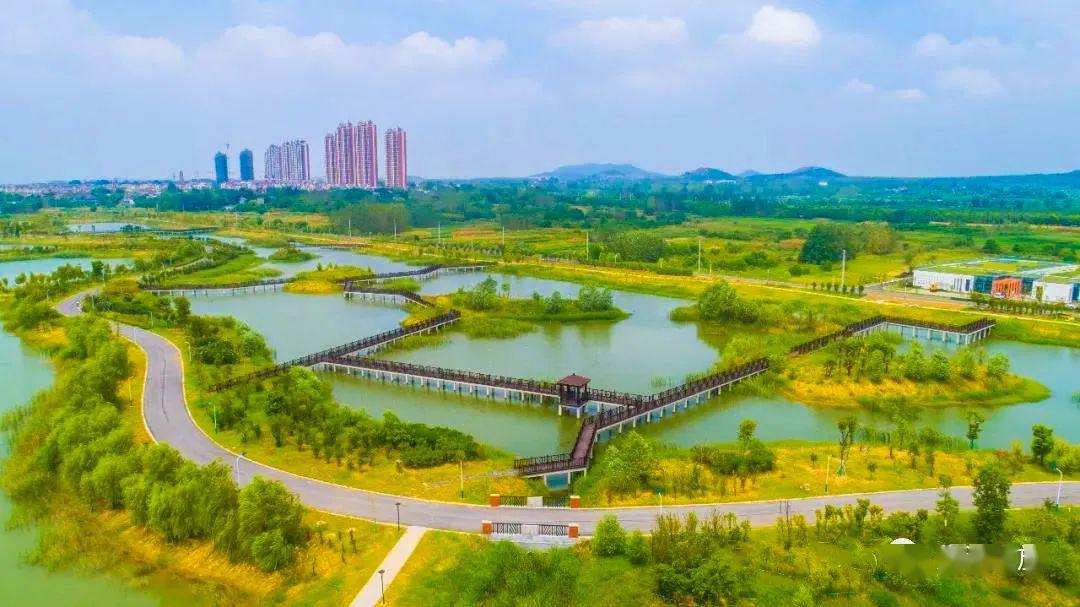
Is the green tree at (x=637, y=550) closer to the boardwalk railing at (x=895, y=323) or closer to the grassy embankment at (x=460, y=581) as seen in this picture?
the grassy embankment at (x=460, y=581)

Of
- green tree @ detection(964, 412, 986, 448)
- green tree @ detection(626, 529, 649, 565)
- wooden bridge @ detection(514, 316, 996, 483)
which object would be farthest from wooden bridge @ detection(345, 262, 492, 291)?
green tree @ detection(626, 529, 649, 565)

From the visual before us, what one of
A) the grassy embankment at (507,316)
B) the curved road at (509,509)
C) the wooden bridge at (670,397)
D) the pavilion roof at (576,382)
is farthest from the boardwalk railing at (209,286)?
the wooden bridge at (670,397)

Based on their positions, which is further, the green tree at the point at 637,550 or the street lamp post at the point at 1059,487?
the street lamp post at the point at 1059,487

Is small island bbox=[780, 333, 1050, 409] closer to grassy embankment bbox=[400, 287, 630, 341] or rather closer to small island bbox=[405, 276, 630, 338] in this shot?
grassy embankment bbox=[400, 287, 630, 341]

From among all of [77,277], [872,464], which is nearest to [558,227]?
[77,277]

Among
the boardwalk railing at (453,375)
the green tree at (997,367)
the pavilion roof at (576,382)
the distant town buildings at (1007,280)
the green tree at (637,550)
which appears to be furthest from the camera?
the distant town buildings at (1007,280)

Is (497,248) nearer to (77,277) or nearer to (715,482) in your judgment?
(77,277)

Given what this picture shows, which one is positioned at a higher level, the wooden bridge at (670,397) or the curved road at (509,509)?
the wooden bridge at (670,397)
